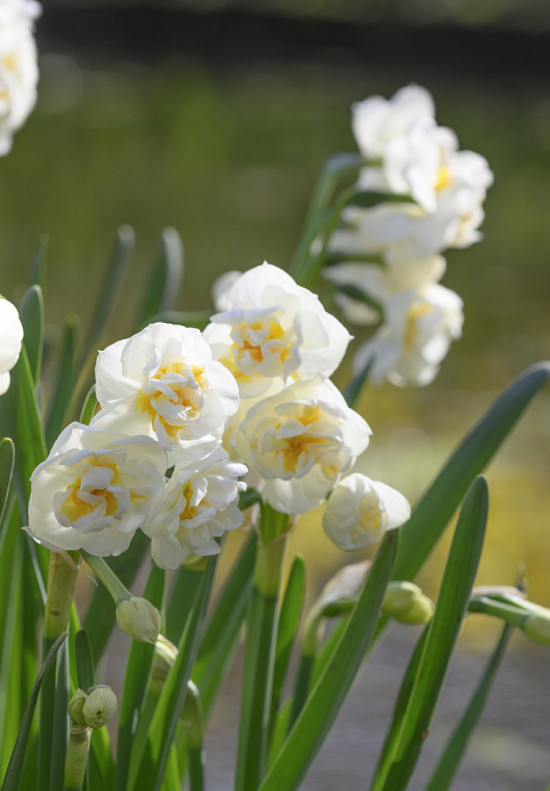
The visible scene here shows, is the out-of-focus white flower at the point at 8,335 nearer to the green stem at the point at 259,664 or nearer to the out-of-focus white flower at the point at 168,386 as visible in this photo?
the out-of-focus white flower at the point at 168,386

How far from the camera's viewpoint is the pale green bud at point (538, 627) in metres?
0.55

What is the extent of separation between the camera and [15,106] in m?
0.81

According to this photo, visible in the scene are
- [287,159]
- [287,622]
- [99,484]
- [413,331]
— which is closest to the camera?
[99,484]

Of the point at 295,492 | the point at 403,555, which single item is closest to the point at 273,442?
the point at 295,492

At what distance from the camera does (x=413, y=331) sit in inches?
31.0

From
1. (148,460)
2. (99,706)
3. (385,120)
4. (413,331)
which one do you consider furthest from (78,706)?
(385,120)

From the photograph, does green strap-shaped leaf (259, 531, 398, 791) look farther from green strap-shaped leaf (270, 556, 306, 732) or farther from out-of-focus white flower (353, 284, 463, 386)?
out-of-focus white flower (353, 284, 463, 386)

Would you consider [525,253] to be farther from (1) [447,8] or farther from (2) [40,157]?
(1) [447,8]

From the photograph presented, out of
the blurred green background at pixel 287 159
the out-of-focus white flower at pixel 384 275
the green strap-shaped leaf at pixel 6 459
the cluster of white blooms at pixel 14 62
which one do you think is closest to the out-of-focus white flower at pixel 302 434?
the green strap-shaped leaf at pixel 6 459

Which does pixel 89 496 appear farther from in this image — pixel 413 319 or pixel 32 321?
pixel 413 319

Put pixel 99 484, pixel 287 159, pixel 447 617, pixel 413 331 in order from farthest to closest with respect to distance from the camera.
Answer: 1. pixel 287 159
2. pixel 413 331
3. pixel 447 617
4. pixel 99 484

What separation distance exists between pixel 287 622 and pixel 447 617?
0.17m

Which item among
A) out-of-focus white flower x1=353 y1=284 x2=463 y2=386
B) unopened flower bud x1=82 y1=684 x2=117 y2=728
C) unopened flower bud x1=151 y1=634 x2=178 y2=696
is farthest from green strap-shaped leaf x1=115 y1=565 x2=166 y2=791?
out-of-focus white flower x1=353 y1=284 x2=463 y2=386

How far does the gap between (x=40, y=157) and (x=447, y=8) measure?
24.5 ft
